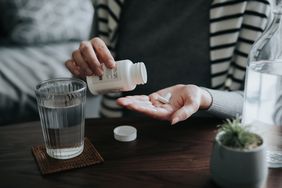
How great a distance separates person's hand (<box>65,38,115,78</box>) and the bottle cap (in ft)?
0.37

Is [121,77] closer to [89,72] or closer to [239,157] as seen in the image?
[89,72]

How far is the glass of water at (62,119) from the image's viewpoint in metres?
0.57

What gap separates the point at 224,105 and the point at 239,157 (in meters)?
0.30

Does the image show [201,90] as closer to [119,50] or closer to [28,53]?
[119,50]

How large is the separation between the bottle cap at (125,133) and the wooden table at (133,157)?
0.04ft

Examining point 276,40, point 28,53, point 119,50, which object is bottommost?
point 28,53

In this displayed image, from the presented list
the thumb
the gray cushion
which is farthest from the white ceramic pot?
the gray cushion

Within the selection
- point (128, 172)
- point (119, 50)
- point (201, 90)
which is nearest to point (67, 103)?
point (128, 172)

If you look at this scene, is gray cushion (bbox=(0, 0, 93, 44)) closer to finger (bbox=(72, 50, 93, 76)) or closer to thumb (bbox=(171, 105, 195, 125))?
finger (bbox=(72, 50, 93, 76))

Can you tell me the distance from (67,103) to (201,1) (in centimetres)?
49

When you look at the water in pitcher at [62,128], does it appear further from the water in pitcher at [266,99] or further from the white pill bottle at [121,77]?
the water in pitcher at [266,99]

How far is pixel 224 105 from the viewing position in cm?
74

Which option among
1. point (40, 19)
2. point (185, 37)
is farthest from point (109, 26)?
point (40, 19)

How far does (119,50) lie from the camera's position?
989mm
